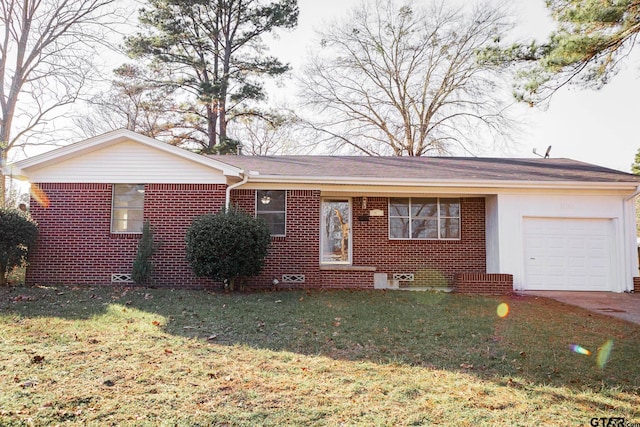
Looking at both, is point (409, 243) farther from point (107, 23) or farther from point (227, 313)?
point (107, 23)

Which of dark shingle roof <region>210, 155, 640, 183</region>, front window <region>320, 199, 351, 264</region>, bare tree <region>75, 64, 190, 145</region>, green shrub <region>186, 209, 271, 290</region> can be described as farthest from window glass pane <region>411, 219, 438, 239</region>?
bare tree <region>75, 64, 190, 145</region>

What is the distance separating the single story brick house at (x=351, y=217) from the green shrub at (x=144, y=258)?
250 mm

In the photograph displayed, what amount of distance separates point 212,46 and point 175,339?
19.7 meters

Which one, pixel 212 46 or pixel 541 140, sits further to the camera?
pixel 212 46

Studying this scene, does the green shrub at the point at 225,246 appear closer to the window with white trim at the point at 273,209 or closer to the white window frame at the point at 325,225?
the window with white trim at the point at 273,209

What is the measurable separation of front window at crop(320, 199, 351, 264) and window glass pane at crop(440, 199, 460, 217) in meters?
2.68

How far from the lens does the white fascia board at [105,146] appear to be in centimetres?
970

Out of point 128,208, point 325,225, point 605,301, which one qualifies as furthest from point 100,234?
point 605,301

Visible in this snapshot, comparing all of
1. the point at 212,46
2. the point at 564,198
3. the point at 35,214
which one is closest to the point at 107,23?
the point at 212,46

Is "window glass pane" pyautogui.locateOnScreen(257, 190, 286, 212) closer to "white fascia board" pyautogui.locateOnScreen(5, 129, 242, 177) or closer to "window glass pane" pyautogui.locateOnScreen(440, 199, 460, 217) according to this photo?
"white fascia board" pyautogui.locateOnScreen(5, 129, 242, 177)

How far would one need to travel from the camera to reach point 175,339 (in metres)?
5.37

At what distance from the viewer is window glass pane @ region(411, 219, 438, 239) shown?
462 inches

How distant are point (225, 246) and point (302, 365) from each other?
478cm

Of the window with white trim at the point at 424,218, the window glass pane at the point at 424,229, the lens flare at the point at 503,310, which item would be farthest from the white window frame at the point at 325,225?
the lens flare at the point at 503,310
